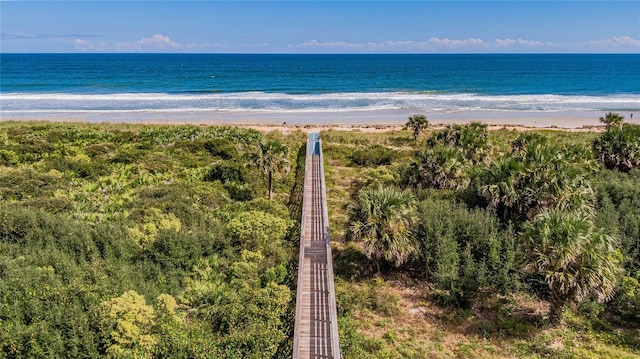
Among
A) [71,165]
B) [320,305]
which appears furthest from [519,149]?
[71,165]

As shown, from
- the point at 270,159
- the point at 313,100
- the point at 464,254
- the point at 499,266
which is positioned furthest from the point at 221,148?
the point at 313,100

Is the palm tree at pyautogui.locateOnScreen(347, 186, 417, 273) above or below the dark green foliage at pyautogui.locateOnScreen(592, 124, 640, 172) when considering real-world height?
below

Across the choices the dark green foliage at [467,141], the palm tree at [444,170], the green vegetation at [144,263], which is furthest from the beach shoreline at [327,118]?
the palm tree at [444,170]

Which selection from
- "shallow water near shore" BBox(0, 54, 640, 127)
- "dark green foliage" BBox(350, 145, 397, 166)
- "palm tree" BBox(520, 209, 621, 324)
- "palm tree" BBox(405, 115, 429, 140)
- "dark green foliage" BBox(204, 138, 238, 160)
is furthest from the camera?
"shallow water near shore" BBox(0, 54, 640, 127)

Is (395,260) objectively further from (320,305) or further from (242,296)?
(242,296)

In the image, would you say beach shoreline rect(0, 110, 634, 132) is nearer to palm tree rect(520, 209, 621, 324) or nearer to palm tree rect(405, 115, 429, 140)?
palm tree rect(405, 115, 429, 140)

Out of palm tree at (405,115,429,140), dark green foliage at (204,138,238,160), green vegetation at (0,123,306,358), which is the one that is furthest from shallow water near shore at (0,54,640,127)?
green vegetation at (0,123,306,358)
